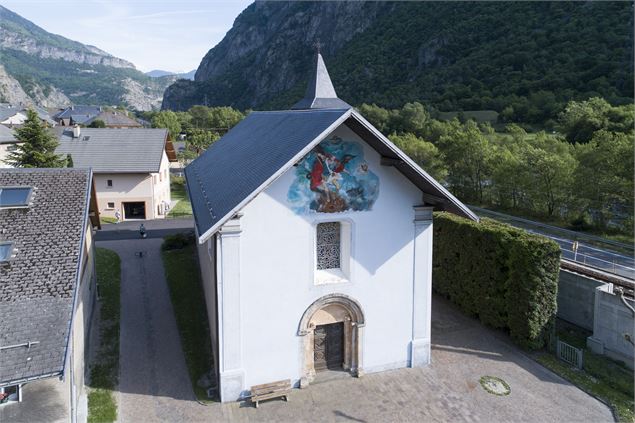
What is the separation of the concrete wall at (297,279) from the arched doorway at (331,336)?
0.69 ft

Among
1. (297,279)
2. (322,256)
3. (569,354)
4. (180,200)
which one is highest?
(322,256)

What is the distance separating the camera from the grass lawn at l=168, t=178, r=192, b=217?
41.5m

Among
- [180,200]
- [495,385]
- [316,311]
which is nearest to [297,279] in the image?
[316,311]

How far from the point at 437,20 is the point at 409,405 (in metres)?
117

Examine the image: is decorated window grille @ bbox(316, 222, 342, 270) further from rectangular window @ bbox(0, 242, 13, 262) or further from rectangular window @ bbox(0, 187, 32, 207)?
rectangular window @ bbox(0, 187, 32, 207)

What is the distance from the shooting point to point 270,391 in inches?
527

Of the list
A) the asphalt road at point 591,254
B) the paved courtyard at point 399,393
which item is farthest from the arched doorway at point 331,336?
the asphalt road at point 591,254

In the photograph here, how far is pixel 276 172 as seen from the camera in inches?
483

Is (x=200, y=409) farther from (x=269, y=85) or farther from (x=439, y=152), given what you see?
(x=269, y=85)

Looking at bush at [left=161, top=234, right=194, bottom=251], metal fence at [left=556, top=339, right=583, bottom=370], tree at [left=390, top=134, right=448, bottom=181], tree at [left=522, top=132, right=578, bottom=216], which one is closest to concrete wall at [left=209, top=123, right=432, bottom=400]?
metal fence at [left=556, top=339, right=583, bottom=370]

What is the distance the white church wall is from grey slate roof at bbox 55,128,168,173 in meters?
27.3

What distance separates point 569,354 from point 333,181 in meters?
10.2

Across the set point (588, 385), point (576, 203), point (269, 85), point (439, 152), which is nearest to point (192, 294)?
point (588, 385)

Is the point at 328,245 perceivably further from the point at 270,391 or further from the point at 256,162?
the point at 270,391
